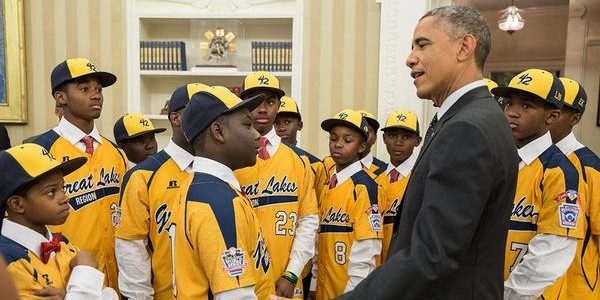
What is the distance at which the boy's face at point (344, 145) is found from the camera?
248cm

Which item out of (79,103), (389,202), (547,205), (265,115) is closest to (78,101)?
(79,103)

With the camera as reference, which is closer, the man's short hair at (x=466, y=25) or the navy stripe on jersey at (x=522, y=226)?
the man's short hair at (x=466, y=25)

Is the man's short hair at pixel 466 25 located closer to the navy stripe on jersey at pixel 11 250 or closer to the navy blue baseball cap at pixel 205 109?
the navy blue baseball cap at pixel 205 109

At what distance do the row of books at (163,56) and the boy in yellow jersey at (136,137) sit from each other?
1.43m

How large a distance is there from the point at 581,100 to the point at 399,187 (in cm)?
106

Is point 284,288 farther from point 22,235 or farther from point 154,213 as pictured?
point 22,235

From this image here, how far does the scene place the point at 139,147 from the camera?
2.87m

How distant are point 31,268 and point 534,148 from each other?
1759mm

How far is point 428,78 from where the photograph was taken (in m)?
1.20

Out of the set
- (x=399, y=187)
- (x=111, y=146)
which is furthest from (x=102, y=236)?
(x=399, y=187)

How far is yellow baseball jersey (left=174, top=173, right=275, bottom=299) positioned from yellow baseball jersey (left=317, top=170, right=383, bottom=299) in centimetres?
97

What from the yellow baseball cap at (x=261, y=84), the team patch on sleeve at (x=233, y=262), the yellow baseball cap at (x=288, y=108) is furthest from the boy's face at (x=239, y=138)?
the yellow baseball cap at (x=288, y=108)

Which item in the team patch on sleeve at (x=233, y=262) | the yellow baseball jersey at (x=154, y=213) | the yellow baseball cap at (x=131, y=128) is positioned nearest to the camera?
the team patch on sleeve at (x=233, y=262)

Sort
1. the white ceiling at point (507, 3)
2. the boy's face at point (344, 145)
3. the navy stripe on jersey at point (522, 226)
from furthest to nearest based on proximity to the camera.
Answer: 1. the white ceiling at point (507, 3)
2. the boy's face at point (344, 145)
3. the navy stripe on jersey at point (522, 226)
